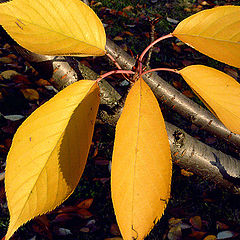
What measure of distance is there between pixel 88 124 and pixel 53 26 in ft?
0.67

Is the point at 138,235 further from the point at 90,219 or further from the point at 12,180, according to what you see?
the point at 90,219

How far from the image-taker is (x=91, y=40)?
482mm

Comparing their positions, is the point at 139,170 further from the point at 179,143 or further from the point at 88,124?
the point at 179,143

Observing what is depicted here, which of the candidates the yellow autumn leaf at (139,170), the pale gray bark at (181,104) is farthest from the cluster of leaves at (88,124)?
the pale gray bark at (181,104)

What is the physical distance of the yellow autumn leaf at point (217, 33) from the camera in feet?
1.39

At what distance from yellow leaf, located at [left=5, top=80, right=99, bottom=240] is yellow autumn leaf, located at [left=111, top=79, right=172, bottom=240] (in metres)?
0.07

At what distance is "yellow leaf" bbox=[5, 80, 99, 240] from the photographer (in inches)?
15.0

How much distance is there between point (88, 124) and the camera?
41 centimetres

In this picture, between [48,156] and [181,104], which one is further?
[181,104]

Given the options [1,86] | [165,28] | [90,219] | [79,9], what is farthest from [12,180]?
[165,28]

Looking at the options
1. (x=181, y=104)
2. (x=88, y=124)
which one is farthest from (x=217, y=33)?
(x=181, y=104)

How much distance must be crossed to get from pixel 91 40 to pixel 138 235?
0.37 metres

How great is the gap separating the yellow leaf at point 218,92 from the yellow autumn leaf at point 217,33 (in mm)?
54

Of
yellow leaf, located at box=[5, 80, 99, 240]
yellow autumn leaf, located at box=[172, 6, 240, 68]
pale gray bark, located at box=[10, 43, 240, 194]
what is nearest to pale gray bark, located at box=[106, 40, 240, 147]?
pale gray bark, located at box=[10, 43, 240, 194]
